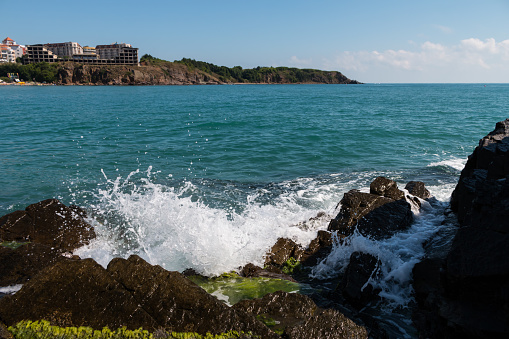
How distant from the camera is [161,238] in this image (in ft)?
29.6

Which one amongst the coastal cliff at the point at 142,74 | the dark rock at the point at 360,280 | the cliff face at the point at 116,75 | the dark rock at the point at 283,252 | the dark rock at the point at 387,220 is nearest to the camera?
the dark rock at the point at 360,280

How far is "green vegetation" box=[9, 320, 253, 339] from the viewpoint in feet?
13.1

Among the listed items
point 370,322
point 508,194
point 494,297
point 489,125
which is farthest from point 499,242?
point 489,125

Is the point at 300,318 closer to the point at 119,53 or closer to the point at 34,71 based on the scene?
the point at 34,71

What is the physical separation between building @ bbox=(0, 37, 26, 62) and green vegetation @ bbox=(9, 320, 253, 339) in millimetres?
191562

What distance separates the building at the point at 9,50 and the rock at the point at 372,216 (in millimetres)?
190704

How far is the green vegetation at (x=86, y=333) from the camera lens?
4004 mm

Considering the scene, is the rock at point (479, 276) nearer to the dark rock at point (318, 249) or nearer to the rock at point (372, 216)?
the dark rock at point (318, 249)

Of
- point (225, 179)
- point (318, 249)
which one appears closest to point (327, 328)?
point (318, 249)

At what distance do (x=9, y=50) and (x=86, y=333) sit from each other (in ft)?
681

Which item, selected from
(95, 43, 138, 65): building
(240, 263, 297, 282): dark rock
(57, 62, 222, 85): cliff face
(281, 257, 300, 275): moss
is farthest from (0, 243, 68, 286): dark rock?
(95, 43, 138, 65): building

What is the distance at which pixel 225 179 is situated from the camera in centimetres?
1457

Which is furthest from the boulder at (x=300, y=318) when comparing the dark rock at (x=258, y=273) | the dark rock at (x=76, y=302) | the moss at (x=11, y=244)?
the moss at (x=11, y=244)

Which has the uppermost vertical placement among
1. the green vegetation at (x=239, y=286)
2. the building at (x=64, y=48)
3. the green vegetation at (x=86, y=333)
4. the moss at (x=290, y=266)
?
the building at (x=64, y=48)
